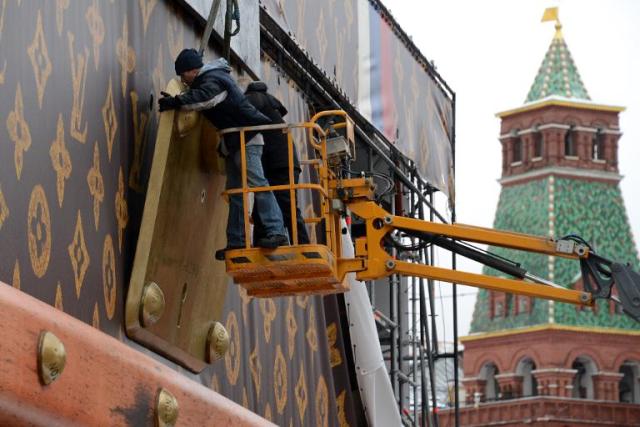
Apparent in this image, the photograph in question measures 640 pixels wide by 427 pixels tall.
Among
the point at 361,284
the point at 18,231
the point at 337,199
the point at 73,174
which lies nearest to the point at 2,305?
the point at 18,231

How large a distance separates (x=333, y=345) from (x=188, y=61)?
15.1 ft

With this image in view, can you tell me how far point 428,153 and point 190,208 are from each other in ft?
27.7

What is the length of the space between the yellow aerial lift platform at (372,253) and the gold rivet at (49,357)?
1.94 meters

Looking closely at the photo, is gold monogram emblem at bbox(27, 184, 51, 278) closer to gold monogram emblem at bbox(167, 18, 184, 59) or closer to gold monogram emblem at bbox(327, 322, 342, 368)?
gold monogram emblem at bbox(167, 18, 184, 59)

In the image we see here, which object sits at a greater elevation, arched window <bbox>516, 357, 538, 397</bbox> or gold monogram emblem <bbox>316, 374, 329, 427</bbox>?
gold monogram emblem <bbox>316, 374, 329, 427</bbox>

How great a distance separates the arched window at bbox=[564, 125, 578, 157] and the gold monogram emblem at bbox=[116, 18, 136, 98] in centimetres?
6246

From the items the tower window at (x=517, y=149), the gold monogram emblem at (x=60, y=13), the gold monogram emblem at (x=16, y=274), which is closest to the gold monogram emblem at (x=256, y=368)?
the gold monogram emblem at (x=60, y=13)

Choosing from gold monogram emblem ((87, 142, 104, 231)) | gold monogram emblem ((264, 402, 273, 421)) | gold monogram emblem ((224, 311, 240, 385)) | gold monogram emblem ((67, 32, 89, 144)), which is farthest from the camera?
gold monogram emblem ((264, 402, 273, 421))

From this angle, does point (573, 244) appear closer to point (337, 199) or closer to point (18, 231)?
point (337, 199)

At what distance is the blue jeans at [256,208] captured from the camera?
6.92 metres

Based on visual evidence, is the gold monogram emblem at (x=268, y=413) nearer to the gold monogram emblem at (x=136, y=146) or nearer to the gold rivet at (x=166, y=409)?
the gold monogram emblem at (x=136, y=146)

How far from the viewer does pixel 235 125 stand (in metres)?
6.96

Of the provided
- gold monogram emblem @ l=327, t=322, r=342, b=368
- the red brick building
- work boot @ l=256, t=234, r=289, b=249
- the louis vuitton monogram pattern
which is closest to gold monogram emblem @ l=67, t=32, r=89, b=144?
the louis vuitton monogram pattern

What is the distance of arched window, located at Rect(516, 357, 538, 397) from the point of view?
222ft
